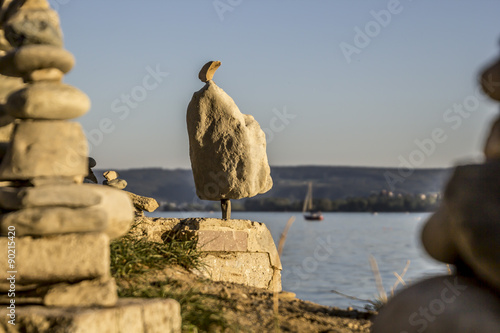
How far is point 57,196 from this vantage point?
12.0ft

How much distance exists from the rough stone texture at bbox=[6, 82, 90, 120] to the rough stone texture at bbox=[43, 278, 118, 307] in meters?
1.11

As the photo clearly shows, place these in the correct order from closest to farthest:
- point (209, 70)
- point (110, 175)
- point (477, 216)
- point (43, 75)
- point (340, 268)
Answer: point (477, 216)
point (43, 75)
point (209, 70)
point (110, 175)
point (340, 268)

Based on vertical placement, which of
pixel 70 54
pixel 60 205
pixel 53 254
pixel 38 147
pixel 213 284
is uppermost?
pixel 70 54

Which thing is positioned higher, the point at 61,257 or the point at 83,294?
the point at 61,257

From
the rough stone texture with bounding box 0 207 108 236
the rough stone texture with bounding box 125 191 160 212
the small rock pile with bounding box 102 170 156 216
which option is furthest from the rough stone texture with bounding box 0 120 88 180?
the rough stone texture with bounding box 125 191 160 212

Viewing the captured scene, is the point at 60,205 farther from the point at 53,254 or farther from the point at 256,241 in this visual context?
the point at 256,241

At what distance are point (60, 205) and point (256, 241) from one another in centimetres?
365

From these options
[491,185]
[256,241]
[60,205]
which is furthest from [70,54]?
[256,241]

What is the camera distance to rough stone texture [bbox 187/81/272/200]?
7230 millimetres

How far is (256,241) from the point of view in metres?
7.02

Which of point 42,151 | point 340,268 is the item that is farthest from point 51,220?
point 340,268

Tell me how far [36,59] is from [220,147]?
11.7 feet

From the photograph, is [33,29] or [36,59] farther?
[33,29]

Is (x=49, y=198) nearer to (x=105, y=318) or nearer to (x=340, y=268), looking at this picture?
(x=105, y=318)
